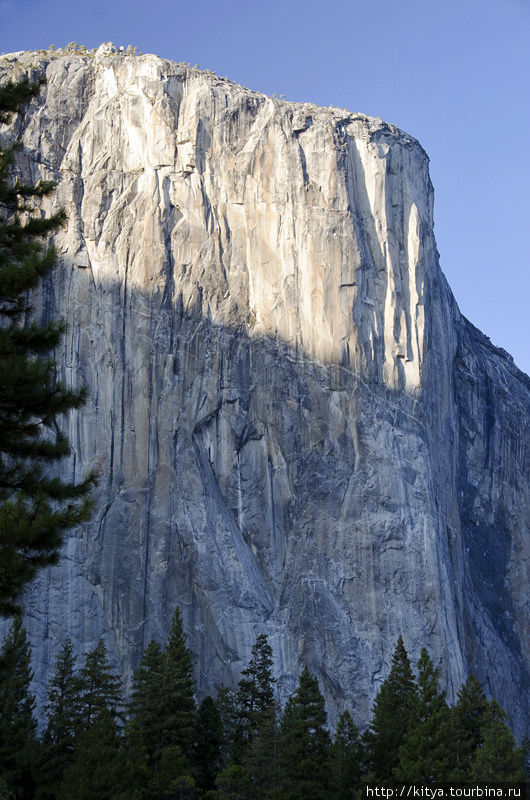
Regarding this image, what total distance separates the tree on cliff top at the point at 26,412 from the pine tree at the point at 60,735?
16.2 m

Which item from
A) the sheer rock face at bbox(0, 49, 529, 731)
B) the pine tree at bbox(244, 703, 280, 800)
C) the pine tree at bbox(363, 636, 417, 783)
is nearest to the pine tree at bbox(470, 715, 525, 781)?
the pine tree at bbox(363, 636, 417, 783)

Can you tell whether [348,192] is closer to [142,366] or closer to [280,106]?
[280,106]

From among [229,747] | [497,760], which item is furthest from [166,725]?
[497,760]

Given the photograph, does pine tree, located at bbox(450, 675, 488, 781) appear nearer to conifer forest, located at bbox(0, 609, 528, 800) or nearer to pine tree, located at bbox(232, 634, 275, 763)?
conifer forest, located at bbox(0, 609, 528, 800)

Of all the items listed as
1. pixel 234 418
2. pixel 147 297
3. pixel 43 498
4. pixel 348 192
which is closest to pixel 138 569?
pixel 234 418

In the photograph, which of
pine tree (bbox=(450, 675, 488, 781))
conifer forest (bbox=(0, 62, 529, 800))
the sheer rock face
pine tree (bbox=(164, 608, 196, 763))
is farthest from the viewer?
the sheer rock face

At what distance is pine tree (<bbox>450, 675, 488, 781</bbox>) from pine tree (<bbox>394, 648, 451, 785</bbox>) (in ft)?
1.63

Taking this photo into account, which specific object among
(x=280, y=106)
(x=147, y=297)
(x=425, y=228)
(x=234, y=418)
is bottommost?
(x=234, y=418)

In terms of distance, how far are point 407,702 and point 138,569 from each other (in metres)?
16.2

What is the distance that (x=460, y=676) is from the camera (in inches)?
1766

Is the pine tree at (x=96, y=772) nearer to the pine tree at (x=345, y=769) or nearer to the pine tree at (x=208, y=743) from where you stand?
the pine tree at (x=208, y=743)

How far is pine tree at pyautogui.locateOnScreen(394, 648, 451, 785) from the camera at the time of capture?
26.5m

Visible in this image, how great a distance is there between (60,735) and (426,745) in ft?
38.6

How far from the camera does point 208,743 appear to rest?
101ft
